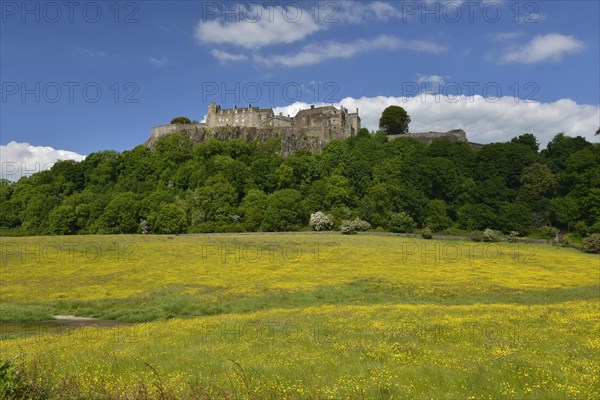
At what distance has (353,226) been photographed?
78062 mm

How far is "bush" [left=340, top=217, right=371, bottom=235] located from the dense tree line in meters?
5.76

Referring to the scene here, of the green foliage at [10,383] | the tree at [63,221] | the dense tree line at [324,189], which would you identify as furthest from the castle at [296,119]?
the green foliage at [10,383]

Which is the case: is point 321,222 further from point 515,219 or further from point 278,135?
point 278,135

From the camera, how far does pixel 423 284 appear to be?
37281 mm

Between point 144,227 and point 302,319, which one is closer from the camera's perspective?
point 302,319

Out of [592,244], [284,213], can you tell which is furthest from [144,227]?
[592,244]

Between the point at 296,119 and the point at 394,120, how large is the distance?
34.1 metres

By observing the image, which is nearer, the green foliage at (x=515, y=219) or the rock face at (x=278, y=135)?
the green foliage at (x=515, y=219)

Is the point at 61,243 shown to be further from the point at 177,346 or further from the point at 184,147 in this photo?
the point at 184,147

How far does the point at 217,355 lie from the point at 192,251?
Result: 43.2 metres

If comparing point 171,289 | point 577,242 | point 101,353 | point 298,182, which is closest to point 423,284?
point 171,289

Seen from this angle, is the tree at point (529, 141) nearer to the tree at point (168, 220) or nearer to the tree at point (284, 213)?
the tree at point (284, 213)

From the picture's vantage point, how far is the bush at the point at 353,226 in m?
77.1

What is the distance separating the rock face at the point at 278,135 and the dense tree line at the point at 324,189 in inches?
210
